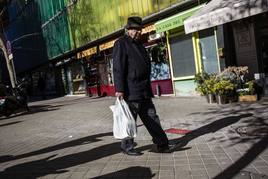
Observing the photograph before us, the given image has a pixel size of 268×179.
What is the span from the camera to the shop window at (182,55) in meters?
14.3

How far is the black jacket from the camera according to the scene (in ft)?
18.6

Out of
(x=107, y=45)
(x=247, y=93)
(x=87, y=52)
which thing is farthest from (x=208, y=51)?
(x=87, y=52)

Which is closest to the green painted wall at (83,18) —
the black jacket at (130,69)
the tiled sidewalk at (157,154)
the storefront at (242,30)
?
the storefront at (242,30)

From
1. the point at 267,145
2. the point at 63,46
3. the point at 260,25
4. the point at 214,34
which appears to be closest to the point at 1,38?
the point at 63,46

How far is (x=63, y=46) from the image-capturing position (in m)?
27.9

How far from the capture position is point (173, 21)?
13664 mm

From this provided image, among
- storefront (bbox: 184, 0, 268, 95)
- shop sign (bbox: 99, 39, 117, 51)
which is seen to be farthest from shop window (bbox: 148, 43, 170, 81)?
storefront (bbox: 184, 0, 268, 95)

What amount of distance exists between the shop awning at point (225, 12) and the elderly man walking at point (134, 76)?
14.1 ft

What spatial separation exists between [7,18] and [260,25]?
37103mm

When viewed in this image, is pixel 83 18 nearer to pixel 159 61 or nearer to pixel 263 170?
pixel 159 61

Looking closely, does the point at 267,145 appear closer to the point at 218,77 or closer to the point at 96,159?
the point at 96,159

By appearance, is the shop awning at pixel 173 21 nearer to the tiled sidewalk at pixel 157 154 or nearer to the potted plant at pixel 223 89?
the potted plant at pixel 223 89

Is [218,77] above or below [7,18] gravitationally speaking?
below

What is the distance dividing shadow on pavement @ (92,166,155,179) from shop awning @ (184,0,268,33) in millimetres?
5514
